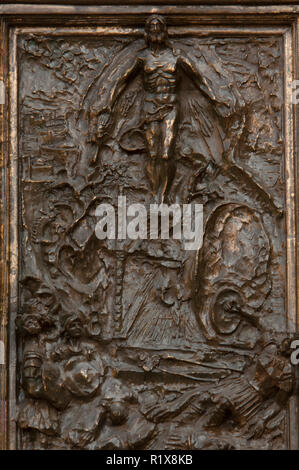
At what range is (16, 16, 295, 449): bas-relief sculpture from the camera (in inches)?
194

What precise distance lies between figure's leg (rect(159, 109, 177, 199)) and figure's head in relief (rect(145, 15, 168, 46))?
375 mm

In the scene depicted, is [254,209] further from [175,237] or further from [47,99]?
[47,99]

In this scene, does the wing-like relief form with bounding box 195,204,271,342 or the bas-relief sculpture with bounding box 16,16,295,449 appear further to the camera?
the wing-like relief form with bounding box 195,204,271,342

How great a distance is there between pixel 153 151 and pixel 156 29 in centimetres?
63

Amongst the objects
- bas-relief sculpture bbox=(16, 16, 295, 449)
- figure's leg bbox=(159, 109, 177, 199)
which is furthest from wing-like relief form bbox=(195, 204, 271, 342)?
figure's leg bbox=(159, 109, 177, 199)

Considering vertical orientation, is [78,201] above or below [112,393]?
above

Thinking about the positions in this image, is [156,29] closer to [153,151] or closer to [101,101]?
[101,101]

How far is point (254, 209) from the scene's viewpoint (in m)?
5.11

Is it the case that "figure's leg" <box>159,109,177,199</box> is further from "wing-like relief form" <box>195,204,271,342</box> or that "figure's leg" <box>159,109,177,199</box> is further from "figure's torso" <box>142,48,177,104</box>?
"wing-like relief form" <box>195,204,271,342</box>

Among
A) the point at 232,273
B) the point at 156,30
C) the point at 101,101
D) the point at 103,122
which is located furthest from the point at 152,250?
the point at 156,30

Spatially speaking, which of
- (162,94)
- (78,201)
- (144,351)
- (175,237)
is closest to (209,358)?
(144,351)

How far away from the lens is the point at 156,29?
16.7 feet

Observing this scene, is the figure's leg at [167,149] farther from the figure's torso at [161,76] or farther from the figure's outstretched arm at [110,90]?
the figure's outstretched arm at [110,90]
